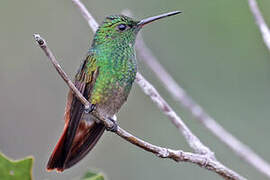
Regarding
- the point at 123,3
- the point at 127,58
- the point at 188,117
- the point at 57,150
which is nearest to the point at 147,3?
the point at 123,3

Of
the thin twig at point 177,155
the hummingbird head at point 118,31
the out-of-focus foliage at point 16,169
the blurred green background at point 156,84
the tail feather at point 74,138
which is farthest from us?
the blurred green background at point 156,84

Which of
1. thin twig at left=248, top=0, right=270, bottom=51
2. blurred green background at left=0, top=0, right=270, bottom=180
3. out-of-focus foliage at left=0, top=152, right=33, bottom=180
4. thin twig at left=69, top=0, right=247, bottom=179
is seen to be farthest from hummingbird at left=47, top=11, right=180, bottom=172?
blurred green background at left=0, top=0, right=270, bottom=180

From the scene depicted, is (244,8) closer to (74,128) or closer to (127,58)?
(127,58)

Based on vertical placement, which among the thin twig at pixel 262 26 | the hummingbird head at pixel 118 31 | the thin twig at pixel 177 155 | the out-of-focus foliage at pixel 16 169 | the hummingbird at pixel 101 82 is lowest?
the thin twig at pixel 177 155

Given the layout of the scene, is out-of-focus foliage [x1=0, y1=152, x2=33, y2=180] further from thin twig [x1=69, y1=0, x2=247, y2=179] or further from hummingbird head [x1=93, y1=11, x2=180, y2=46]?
hummingbird head [x1=93, y1=11, x2=180, y2=46]

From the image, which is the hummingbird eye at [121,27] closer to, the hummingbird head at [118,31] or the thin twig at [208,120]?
the hummingbird head at [118,31]

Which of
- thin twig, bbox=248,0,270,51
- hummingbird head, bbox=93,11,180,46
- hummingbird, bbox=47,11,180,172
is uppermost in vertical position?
hummingbird head, bbox=93,11,180,46

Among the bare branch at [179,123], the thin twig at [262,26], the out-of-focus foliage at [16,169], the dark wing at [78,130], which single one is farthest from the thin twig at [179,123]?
the out-of-focus foliage at [16,169]
